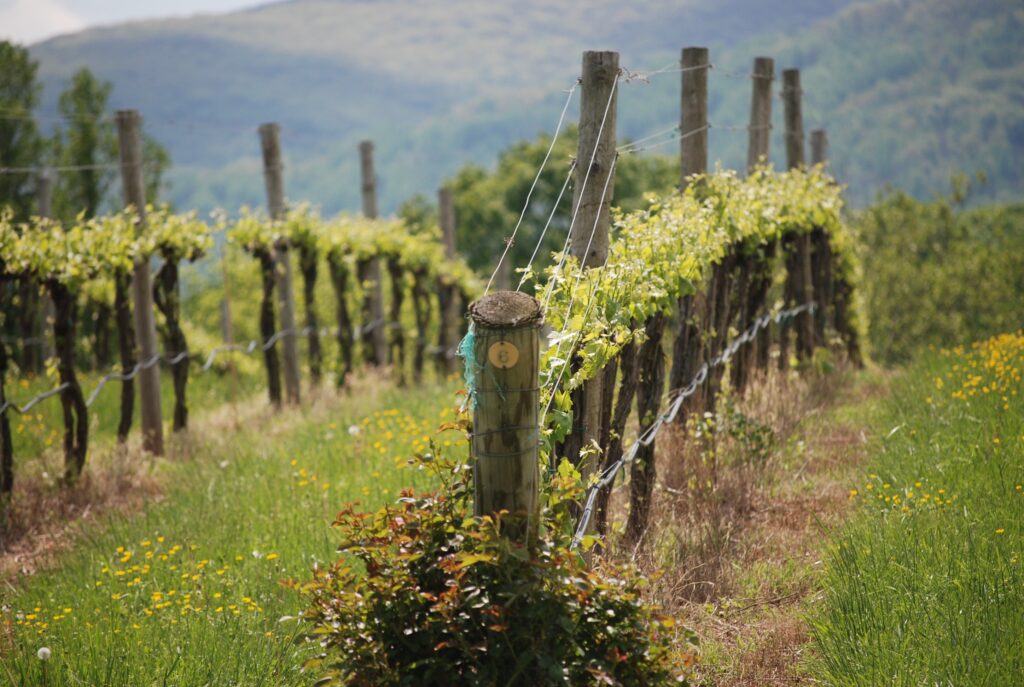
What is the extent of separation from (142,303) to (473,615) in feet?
23.5

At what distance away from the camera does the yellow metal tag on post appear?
330cm

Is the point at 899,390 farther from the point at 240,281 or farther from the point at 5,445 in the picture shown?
the point at 240,281

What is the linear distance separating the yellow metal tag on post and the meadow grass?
5.42 ft

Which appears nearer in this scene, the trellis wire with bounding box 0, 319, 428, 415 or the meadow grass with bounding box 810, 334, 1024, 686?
the meadow grass with bounding box 810, 334, 1024, 686

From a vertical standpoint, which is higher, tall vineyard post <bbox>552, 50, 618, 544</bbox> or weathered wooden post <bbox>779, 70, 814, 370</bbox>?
tall vineyard post <bbox>552, 50, 618, 544</bbox>

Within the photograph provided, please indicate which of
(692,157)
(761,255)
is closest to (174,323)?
(692,157)

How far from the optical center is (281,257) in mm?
11531

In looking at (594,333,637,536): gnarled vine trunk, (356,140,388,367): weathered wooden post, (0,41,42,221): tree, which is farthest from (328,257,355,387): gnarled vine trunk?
(0,41,42,221): tree

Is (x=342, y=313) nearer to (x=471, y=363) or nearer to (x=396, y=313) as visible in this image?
(x=396, y=313)

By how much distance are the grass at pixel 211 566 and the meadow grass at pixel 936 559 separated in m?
2.19

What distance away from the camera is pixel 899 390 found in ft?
26.3

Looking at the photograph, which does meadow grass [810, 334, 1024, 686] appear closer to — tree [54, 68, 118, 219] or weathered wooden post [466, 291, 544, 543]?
weathered wooden post [466, 291, 544, 543]

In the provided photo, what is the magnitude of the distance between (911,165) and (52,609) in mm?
194617

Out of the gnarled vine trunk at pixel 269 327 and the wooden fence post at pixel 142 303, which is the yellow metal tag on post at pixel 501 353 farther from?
the gnarled vine trunk at pixel 269 327
